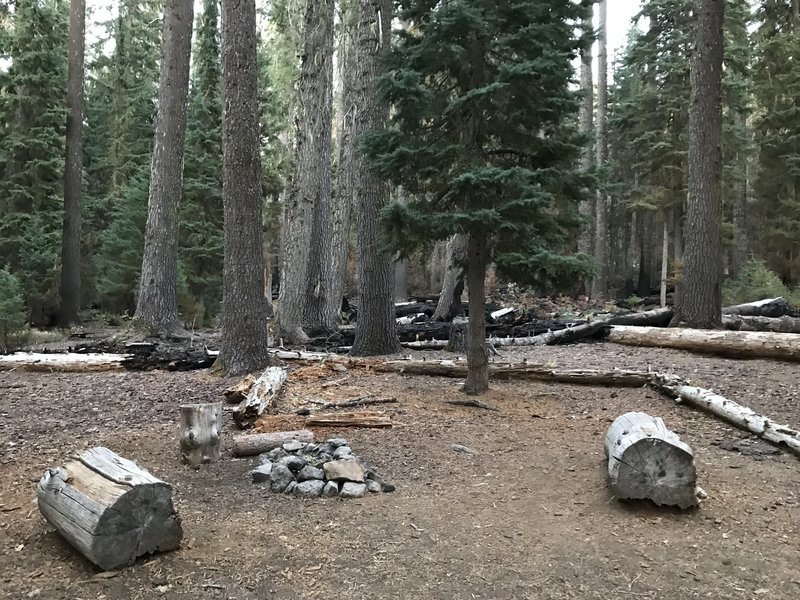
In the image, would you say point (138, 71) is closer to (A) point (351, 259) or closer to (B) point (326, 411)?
(A) point (351, 259)

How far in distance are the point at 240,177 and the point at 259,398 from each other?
339 centimetres

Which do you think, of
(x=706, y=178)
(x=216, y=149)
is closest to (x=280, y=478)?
(x=706, y=178)

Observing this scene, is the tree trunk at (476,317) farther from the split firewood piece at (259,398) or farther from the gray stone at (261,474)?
the gray stone at (261,474)

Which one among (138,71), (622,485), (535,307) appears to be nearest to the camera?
(622,485)

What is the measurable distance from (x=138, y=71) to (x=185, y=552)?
28.1 meters

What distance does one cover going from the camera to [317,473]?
4.73 m

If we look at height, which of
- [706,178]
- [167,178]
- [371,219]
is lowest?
[371,219]

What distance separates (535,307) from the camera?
1886 cm

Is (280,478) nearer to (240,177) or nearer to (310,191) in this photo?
(240,177)

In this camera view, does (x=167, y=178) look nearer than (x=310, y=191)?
Yes

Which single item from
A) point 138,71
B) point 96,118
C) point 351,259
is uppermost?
point 138,71

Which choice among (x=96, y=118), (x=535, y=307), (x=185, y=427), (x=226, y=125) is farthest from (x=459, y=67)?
(x=96, y=118)

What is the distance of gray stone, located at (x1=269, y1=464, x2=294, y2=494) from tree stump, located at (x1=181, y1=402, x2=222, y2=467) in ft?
2.37

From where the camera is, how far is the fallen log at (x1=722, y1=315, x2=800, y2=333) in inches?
456
